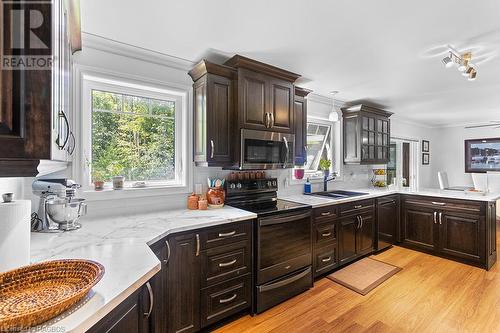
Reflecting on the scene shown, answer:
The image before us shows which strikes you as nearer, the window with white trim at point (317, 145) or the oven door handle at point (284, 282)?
the oven door handle at point (284, 282)

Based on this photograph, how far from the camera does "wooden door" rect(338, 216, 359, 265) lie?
123 inches

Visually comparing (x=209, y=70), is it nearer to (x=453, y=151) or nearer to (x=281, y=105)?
(x=281, y=105)

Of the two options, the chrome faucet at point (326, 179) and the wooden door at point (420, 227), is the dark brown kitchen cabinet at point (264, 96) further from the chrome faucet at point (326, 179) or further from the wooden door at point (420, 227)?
the wooden door at point (420, 227)

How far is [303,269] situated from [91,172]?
2.31 m

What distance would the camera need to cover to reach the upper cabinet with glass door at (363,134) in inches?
157

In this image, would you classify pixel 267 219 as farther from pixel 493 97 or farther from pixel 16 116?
pixel 493 97

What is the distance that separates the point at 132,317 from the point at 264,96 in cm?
217

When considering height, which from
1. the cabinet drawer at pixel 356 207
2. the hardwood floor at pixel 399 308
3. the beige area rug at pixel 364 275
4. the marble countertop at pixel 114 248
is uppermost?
the marble countertop at pixel 114 248

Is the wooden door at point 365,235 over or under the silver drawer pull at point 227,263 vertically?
under

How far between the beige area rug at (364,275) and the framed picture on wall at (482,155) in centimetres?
526

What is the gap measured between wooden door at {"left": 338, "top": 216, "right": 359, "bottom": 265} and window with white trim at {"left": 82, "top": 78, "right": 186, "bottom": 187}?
2125 millimetres

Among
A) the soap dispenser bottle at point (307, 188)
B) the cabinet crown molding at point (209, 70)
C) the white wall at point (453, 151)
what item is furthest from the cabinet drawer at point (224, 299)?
the white wall at point (453, 151)

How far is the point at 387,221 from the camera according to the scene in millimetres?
3900

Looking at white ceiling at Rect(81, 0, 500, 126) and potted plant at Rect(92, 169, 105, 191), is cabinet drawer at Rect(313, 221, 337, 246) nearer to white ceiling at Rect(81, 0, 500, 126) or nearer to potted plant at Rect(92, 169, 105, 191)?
white ceiling at Rect(81, 0, 500, 126)
